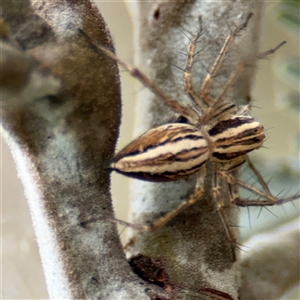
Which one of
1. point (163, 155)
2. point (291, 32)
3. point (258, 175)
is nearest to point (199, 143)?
point (163, 155)

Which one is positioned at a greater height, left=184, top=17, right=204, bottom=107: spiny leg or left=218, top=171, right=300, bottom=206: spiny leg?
left=184, top=17, right=204, bottom=107: spiny leg

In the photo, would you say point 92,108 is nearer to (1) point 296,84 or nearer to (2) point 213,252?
(2) point 213,252

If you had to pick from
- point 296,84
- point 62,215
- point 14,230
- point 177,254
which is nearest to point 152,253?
point 177,254

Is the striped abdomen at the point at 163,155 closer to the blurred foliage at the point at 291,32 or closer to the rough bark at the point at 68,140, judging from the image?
the rough bark at the point at 68,140

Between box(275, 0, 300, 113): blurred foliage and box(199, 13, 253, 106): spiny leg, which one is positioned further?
box(275, 0, 300, 113): blurred foliage

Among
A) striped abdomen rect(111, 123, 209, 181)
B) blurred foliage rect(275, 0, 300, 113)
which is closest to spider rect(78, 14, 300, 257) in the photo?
striped abdomen rect(111, 123, 209, 181)

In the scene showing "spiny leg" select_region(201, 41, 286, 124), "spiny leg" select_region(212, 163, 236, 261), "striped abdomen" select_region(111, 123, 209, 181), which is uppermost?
"spiny leg" select_region(201, 41, 286, 124)

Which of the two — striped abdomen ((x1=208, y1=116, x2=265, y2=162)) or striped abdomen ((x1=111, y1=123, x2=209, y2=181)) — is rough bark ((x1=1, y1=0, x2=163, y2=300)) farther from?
striped abdomen ((x1=208, y1=116, x2=265, y2=162))
